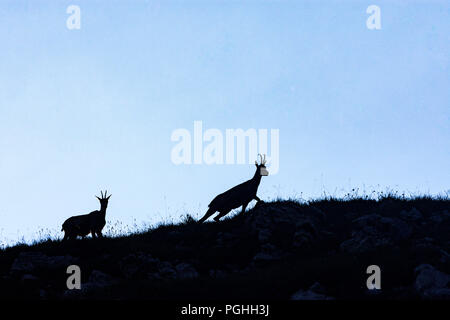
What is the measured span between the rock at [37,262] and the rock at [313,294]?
952 cm

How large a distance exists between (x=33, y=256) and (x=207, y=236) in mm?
6213

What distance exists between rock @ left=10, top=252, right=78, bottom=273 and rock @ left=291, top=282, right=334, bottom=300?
375 inches

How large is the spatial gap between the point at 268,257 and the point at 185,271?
9.14 feet

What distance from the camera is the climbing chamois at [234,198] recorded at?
23.9 metres

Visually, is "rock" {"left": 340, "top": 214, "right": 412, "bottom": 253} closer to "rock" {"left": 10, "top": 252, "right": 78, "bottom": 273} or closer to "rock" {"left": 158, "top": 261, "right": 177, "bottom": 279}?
"rock" {"left": 158, "top": 261, "right": 177, "bottom": 279}

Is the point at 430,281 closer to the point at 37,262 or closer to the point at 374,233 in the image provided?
the point at 374,233

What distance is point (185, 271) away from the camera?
62.5ft

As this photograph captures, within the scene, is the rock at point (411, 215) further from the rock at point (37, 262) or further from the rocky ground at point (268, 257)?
the rock at point (37, 262)

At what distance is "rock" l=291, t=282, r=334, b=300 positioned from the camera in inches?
530

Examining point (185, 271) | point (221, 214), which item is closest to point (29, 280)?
point (185, 271)

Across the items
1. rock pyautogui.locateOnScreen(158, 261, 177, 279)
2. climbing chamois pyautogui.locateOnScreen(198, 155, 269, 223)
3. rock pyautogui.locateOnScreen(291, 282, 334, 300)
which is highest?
climbing chamois pyautogui.locateOnScreen(198, 155, 269, 223)

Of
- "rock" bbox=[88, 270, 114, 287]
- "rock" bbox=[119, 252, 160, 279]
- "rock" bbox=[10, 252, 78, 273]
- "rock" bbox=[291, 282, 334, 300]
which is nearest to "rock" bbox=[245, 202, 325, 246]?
"rock" bbox=[119, 252, 160, 279]
